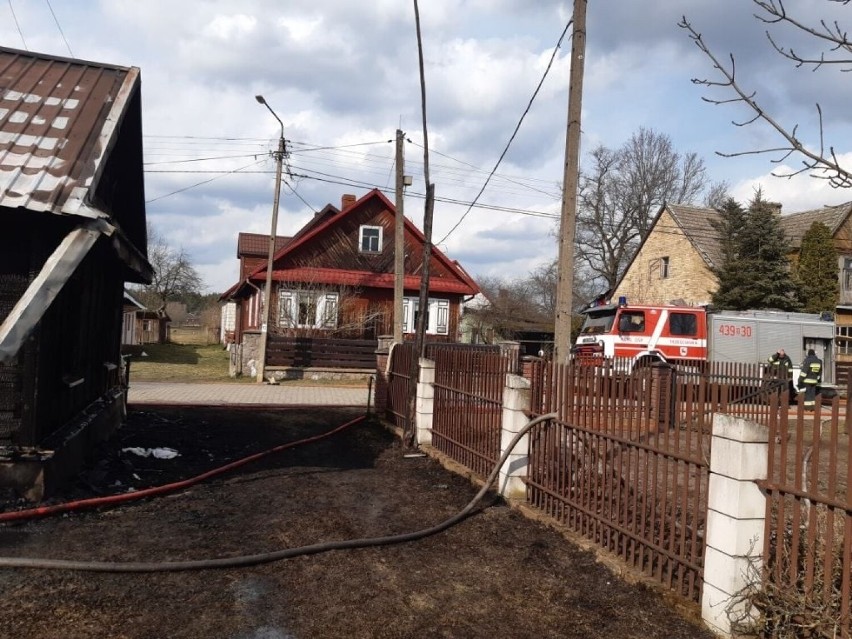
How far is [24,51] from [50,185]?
12.1ft

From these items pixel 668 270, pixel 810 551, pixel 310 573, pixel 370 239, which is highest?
pixel 370 239

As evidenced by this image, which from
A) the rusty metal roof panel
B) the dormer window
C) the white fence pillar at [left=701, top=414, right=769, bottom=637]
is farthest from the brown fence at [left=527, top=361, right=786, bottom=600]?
the dormer window

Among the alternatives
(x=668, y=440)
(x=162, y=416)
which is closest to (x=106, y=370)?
(x=162, y=416)

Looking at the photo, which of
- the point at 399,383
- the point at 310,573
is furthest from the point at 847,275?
the point at 310,573

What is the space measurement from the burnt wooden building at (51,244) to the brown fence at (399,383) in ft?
15.5

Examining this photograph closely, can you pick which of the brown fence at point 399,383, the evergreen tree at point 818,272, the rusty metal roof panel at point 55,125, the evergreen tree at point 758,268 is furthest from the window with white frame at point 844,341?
the rusty metal roof panel at point 55,125

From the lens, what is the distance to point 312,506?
6852 mm

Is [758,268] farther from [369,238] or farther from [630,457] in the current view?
[630,457]

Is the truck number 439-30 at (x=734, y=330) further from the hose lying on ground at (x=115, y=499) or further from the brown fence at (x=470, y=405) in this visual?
the hose lying on ground at (x=115, y=499)

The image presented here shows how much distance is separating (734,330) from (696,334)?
131 centimetres

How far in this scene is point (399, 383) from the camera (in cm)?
1232

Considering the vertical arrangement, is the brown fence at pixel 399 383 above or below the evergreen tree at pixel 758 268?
below

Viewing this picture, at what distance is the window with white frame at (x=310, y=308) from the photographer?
1042 inches

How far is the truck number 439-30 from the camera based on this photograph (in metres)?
19.5
